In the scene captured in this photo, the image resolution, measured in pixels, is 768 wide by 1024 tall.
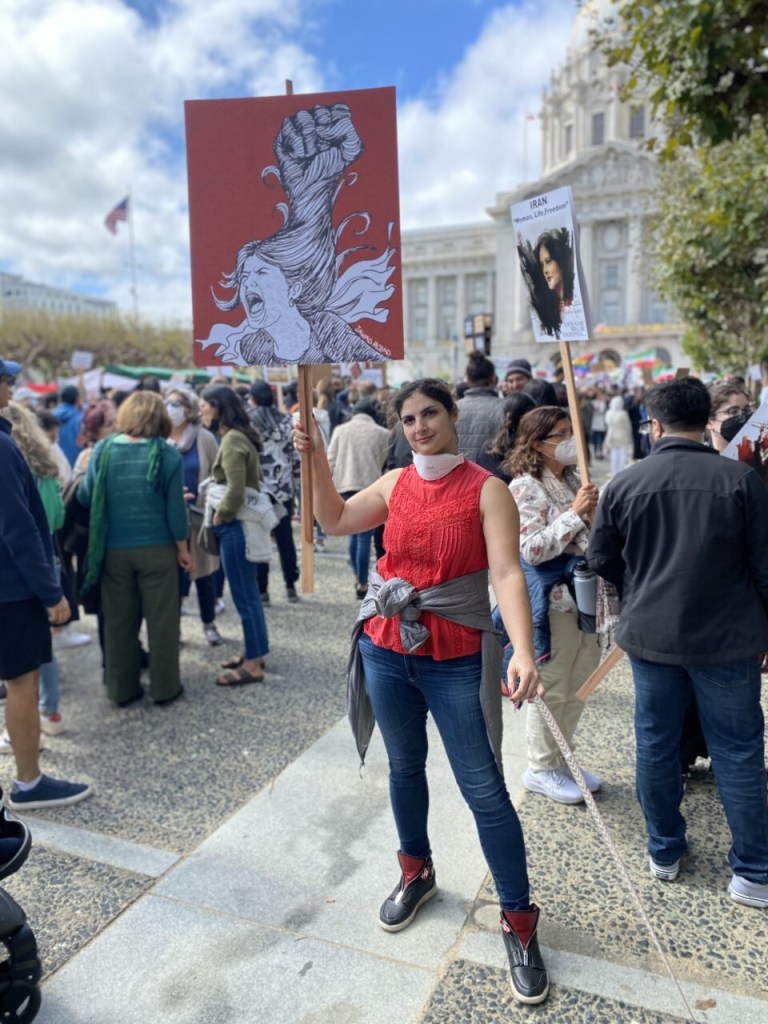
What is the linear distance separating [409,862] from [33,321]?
4267 centimetres

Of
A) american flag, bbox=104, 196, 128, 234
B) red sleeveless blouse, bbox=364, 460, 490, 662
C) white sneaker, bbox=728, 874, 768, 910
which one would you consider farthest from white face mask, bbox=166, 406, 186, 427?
american flag, bbox=104, 196, 128, 234

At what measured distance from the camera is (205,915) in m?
2.70

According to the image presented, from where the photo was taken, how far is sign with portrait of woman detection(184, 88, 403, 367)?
258cm

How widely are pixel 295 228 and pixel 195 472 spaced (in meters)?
3.45

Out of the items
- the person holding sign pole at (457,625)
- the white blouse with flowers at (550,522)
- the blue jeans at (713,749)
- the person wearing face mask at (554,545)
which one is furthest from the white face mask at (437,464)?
the blue jeans at (713,749)

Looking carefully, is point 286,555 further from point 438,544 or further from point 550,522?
point 438,544

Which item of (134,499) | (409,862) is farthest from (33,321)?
(409,862)

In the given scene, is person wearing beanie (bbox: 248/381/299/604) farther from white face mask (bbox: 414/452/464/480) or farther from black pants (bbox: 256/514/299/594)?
white face mask (bbox: 414/452/464/480)

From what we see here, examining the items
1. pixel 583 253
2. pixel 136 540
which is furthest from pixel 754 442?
pixel 583 253

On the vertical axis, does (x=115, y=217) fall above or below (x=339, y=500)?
above

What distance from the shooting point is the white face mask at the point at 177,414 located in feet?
18.4

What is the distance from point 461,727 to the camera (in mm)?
2320

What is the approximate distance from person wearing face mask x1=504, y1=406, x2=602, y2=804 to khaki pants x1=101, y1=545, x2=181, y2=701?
2371 mm

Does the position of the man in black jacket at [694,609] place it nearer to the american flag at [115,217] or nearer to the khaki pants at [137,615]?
the khaki pants at [137,615]
